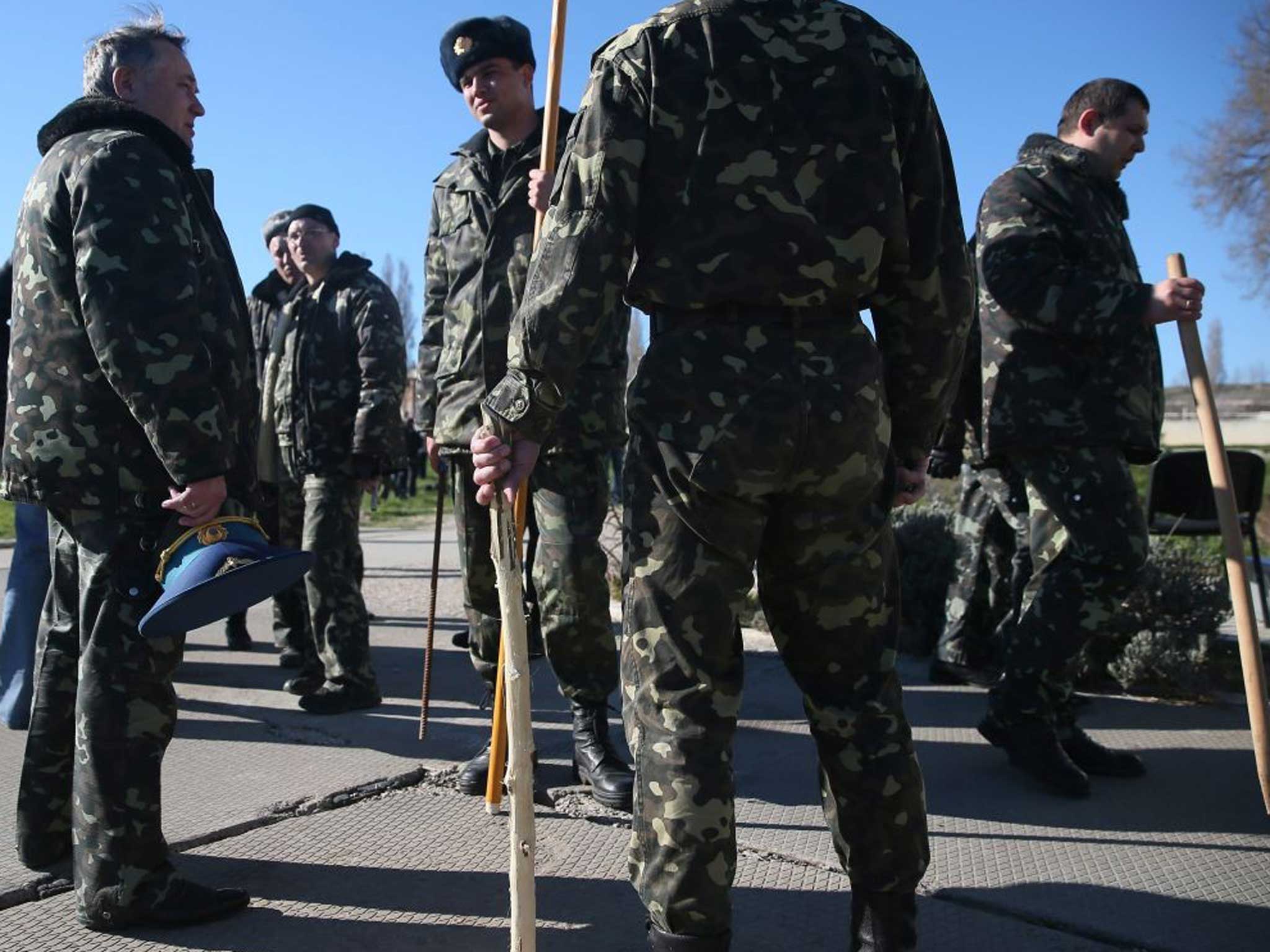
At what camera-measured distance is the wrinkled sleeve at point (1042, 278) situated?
3732 mm

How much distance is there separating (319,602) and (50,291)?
8.00ft

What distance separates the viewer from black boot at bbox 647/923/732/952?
90.0 inches

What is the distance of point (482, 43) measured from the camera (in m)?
3.82

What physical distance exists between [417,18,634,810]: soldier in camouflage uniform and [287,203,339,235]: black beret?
167cm

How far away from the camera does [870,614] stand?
2.42 meters

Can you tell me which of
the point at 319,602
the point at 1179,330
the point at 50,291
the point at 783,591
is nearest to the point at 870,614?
the point at 783,591

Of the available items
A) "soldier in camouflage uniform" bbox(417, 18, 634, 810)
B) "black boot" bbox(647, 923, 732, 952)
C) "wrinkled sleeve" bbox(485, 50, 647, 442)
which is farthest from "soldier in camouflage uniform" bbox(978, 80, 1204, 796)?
"wrinkled sleeve" bbox(485, 50, 647, 442)

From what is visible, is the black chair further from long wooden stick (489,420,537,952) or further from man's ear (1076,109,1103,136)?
long wooden stick (489,420,537,952)

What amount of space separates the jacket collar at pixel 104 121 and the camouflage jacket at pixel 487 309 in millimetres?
1095

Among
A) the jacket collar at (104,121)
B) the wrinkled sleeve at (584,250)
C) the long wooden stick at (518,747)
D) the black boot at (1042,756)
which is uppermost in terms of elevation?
the jacket collar at (104,121)

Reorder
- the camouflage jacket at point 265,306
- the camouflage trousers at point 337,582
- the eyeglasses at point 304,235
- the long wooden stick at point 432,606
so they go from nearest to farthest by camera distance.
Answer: the long wooden stick at point 432,606
the camouflage trousers at point 337,582
the eyeglasses at point 304,235
the camouflage jacket at point 265,306

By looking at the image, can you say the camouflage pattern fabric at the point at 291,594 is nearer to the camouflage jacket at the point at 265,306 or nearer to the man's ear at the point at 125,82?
the camouflage jacket at the point at 265,306

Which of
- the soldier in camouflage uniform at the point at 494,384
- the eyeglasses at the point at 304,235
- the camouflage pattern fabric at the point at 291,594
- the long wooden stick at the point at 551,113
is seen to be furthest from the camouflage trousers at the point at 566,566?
the camouflage pattern fabric at the point at 291,594

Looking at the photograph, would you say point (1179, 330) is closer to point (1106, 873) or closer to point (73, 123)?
point (1106, 873)
